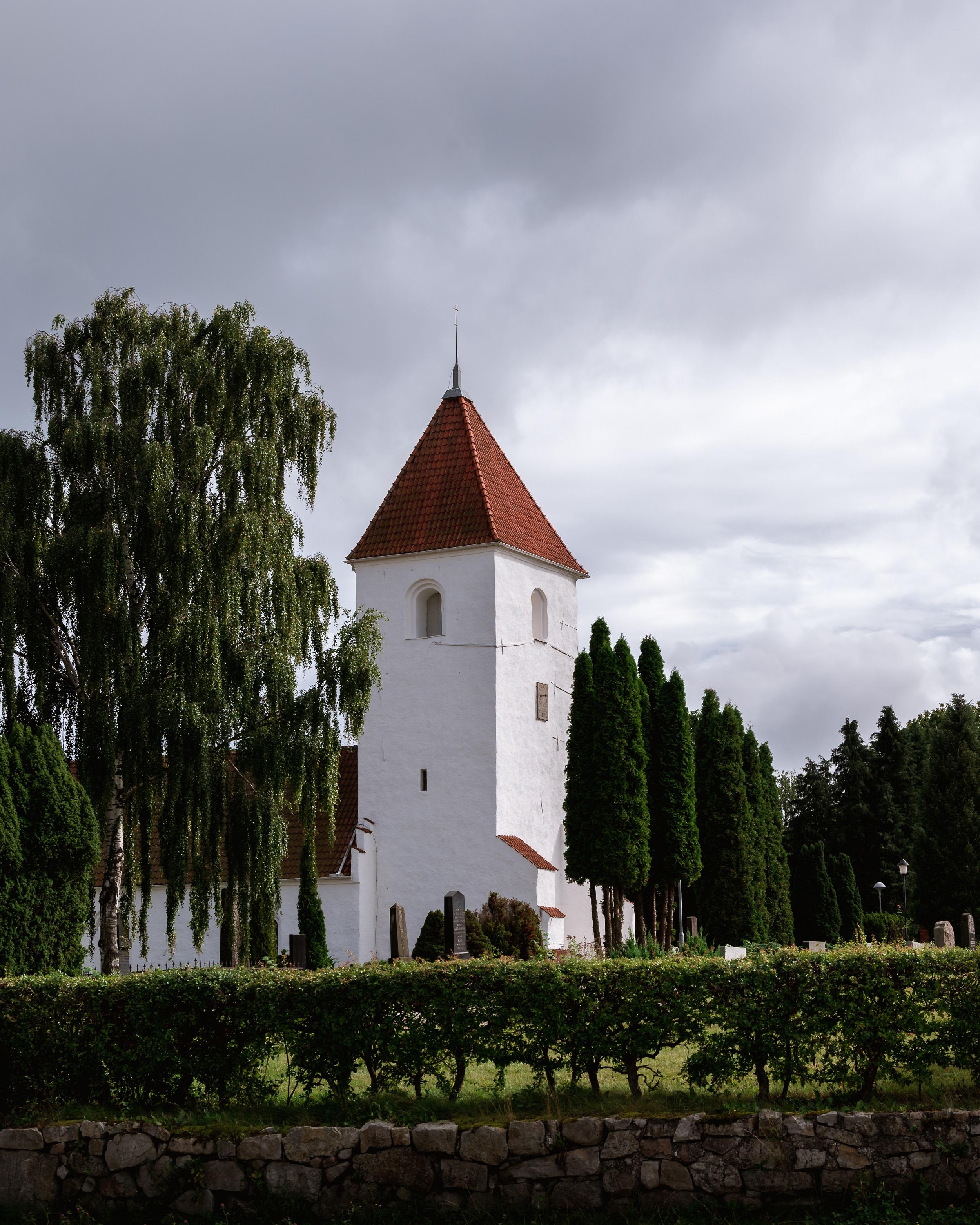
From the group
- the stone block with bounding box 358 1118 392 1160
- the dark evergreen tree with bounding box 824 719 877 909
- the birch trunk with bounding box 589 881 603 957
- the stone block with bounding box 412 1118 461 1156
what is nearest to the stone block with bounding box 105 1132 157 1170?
the stone block with bounding box 358 1118 392 1160

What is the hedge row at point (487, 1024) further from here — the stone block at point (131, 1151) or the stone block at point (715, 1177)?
the stone block at point (715, 1177)

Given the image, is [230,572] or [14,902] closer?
[14,902]

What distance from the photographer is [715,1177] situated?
295 inches

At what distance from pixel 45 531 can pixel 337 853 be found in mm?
10327

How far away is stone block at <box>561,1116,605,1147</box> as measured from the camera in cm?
766

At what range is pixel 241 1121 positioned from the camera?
8.25m

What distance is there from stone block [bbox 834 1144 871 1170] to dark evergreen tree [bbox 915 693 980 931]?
24.6 meters

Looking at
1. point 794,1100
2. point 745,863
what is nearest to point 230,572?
point 794,1100

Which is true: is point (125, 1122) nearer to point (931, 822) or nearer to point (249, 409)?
point (249, 409)

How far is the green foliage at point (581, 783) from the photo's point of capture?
21812 mm

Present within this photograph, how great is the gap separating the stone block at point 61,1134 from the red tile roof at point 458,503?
53.9ft

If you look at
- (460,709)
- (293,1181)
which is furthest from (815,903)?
(293,1181)

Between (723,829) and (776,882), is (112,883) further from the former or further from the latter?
(776,882)

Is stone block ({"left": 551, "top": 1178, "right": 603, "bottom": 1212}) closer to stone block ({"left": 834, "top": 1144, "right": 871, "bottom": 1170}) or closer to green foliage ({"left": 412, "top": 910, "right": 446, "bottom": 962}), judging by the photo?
stone block ({"left": 834, "top": 1144, "right": 871, "bottom": 1170})
